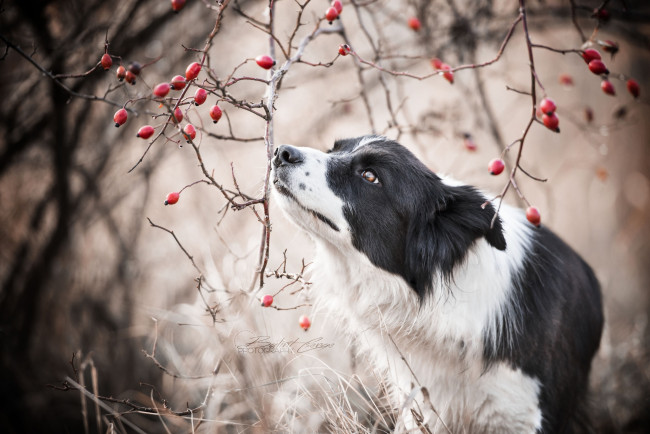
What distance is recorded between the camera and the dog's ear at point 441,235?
8.64 feet

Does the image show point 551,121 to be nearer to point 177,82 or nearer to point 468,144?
point 177,82

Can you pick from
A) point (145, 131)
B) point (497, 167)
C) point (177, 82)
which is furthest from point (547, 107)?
point (145, 131)

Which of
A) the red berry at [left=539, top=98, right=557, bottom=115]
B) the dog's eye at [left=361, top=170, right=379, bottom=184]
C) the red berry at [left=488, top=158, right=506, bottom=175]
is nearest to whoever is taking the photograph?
the red berry at [left=539, top=98, right=557, bottom=115]

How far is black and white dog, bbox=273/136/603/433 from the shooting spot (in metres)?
2.61

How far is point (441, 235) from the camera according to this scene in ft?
8.77

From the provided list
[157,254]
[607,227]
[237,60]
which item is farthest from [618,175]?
[157,254]

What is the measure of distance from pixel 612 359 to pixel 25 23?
5.58 metres

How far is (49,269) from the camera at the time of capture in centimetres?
430

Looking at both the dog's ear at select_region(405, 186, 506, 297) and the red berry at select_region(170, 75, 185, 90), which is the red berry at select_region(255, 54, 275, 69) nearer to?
the red berry at select_region(170, 75, 185, 90)

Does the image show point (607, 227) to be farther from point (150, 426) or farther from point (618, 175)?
point (150, 426)

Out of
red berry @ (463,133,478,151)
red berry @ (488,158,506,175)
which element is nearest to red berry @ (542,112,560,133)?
red berry @ (488,158,506,175)

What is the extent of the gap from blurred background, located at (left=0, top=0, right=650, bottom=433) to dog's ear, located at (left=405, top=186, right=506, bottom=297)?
2.14 feet

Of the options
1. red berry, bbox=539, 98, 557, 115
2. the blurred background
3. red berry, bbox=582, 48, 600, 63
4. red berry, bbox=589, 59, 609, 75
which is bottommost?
the blurred background

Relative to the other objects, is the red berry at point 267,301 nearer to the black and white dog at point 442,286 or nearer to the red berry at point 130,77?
the black and white dog at point 442,286
